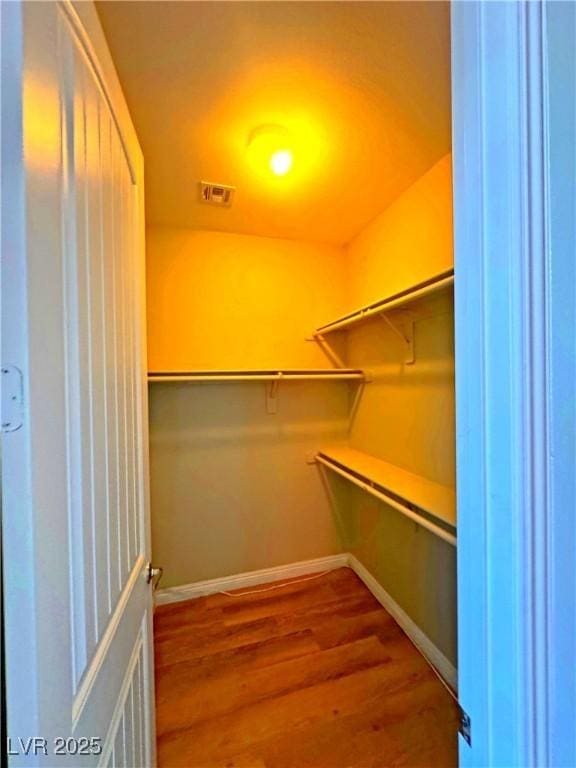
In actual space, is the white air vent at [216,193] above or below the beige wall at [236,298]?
above

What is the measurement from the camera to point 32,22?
1.37 feet

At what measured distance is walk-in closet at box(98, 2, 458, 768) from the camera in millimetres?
1084

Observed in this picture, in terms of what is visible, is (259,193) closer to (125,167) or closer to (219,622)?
(125,167)

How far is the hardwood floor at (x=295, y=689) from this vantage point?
1.21m

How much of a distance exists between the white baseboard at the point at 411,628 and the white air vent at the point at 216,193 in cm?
258

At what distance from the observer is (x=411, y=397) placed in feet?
5.81

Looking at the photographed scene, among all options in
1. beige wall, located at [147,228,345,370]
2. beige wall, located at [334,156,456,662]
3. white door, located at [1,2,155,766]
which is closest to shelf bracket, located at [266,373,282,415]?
beige wall, located at [147,228,345,370]

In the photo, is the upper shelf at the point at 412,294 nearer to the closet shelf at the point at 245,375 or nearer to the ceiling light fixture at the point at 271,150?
the closet shelf at the point at 245,375

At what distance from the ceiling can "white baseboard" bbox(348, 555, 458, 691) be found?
2.44 m

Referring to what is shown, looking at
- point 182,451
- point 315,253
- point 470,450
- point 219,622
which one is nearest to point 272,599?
point 219,622

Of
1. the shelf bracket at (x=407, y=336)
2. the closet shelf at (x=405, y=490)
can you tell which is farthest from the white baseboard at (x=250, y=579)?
the shelf bracket at (x=407, y=336)

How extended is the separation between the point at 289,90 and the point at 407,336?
4.03 ft

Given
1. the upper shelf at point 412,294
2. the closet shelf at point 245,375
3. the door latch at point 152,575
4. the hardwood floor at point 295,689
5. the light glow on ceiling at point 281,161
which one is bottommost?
the hardwood floor at point 295,689

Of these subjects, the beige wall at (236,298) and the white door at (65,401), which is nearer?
the white door at (65,401)
